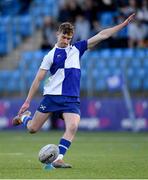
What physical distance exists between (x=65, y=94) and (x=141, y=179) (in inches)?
111

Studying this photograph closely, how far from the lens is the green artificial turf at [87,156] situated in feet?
39.9

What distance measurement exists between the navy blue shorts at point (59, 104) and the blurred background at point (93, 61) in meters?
12.3

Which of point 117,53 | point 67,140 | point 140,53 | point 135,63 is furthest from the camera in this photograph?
point 117,53

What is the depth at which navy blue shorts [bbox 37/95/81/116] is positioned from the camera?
13578 millimetres

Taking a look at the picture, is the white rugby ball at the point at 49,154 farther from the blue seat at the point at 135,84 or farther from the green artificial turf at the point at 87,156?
the blue seat at the point at 135,84

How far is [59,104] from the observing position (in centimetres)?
1360

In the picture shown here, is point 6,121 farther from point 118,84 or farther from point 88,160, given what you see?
point 88,160

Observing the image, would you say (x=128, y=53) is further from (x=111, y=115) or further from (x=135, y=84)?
(x=111, y=115)

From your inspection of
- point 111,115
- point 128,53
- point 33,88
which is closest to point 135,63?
point 128,53

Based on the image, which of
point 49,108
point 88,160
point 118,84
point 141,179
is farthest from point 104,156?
point 118,84

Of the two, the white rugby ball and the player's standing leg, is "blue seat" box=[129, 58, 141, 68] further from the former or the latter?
the white rugby ball

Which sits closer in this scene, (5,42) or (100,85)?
(100,85)

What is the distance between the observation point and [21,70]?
92.1ft

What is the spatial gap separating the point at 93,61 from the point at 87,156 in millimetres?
10183
